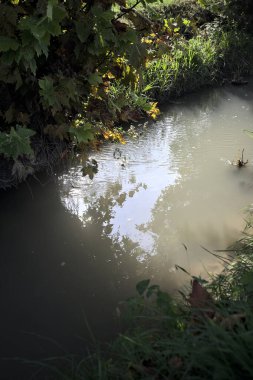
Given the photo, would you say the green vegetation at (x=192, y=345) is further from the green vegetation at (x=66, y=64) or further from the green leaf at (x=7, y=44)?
the green leaf at (x=7, y=44)

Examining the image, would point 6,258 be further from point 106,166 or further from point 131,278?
point 106,166

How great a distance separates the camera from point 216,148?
571 cm

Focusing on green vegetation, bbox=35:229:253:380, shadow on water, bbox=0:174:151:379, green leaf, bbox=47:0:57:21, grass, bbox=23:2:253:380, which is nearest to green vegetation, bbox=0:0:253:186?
green leaf, bbox=47:0:57:21

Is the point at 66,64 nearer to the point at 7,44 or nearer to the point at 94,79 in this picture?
the point at 94,79

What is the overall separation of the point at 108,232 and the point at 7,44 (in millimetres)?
1714

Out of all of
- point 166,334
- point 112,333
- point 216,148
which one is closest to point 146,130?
point 216,148

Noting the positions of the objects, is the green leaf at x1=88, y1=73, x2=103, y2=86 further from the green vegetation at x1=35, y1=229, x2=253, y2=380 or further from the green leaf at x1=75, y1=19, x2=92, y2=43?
the green vegetation at x1=35, y1=229, x2=253, y2=380

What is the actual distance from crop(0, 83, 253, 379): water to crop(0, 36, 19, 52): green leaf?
60.4 inches

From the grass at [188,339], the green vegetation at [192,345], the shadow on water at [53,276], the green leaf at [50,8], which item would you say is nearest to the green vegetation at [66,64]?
the green leaf at [50,8]

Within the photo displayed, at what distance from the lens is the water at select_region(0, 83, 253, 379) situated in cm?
312

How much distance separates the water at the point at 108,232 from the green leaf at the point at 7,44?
5.03 ft

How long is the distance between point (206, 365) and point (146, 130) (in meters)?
4.65

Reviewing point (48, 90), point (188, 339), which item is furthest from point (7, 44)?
point (188, 339)

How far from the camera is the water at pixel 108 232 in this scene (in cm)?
312
